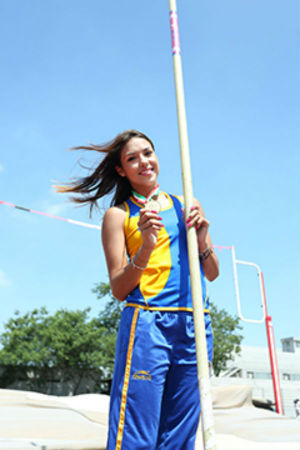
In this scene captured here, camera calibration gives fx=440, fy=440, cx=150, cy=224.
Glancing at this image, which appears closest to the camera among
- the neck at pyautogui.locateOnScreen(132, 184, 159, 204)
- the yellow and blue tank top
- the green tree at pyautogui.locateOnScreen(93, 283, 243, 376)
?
the yellow and blue tank top

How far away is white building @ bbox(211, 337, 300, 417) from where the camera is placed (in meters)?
28.1

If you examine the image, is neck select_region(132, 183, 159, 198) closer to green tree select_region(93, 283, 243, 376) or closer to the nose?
the nose

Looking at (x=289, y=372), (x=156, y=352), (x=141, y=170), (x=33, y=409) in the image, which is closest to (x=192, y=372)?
(x=156, y=352)

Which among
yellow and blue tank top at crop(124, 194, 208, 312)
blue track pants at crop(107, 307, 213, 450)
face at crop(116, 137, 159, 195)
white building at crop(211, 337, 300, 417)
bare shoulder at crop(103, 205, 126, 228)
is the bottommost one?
blue track pants at crop(107, 307, 213, 450)

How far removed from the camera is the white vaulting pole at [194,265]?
47.2 inches

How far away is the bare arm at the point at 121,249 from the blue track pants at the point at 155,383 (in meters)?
0.10

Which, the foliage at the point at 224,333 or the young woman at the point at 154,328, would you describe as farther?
the foliage at the point at 224,333

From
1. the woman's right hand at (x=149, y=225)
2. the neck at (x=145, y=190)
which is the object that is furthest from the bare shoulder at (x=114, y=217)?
the woman's right hand at (x=149, y=225)

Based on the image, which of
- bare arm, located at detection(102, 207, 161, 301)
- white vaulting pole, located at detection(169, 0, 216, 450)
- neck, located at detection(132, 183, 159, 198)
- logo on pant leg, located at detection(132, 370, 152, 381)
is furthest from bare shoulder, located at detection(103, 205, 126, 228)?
logo on pant leg, located at detection(132, 370, 152, 381)

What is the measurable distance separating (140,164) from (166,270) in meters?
0.47

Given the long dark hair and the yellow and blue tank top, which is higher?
A: the long dark hair

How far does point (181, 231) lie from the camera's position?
1.70 m

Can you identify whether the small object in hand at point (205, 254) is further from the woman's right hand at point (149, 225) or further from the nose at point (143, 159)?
the nose at point (143, 159)

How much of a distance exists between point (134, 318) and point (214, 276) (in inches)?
15.7
